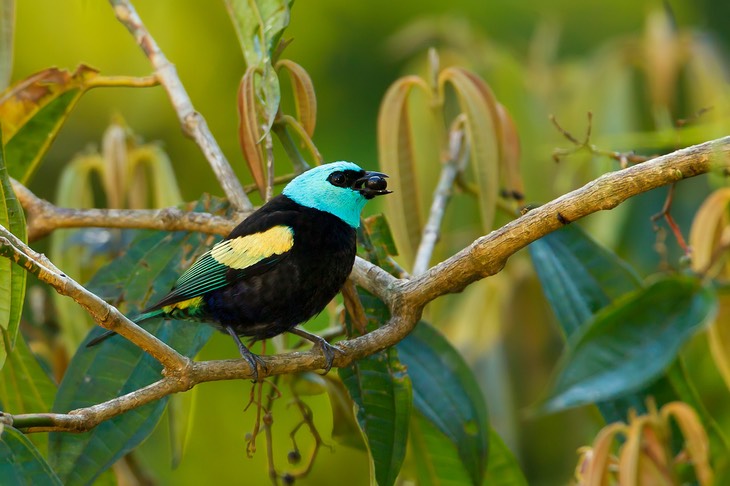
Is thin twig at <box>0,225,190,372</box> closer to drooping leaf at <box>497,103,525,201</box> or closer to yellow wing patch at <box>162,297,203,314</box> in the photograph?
yellow wing patch at <box>162,297,203,314</box>

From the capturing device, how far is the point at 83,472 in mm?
2377

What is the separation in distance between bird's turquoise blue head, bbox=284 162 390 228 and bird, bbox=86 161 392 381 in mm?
24

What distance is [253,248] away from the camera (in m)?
2.71

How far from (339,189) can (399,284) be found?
674 mm

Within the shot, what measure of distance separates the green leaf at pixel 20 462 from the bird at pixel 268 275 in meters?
0.70

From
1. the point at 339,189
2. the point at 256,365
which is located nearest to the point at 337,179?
the point at 339,189

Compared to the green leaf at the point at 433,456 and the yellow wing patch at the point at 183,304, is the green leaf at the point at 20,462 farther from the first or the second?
the green leaf at the point at 433,456

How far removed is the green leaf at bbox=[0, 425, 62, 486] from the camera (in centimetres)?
196

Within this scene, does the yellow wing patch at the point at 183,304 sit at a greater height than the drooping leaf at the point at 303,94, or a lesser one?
lesser

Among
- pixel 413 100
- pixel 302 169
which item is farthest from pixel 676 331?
pixel 413 100

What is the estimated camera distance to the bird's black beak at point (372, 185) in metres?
2.92

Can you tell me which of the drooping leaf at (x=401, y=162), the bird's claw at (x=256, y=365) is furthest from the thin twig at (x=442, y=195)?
the bird's claw at (x=256, y=365)

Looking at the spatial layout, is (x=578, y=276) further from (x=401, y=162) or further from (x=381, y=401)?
(x=381, y=401)

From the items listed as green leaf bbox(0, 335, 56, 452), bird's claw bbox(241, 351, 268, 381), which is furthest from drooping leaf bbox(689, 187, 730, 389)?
green leaf bbox(0, 335, 56, 452)
